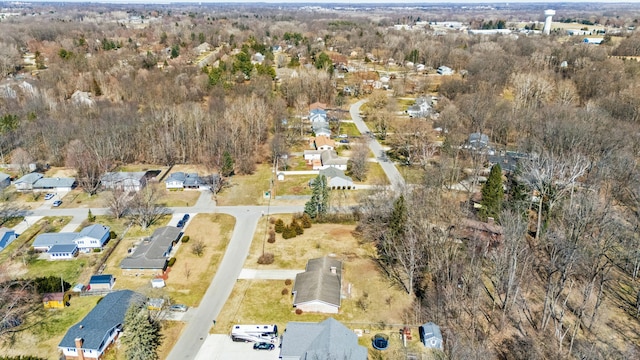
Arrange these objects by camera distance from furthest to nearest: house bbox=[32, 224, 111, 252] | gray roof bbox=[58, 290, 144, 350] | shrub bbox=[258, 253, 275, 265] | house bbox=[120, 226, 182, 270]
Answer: house bbox=[32, 224, 111, 252] < shrub bbox=[258, 253, 275, 265] < house bbox=[120, 226, 182, 270] < gray roof bbox=[58, 290, 144, 350]

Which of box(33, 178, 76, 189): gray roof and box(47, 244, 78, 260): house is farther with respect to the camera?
box(33, 178, 76, 189): gray roof

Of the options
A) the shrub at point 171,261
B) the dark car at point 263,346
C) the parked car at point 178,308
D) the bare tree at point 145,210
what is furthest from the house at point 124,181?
the dark car at point 263,346

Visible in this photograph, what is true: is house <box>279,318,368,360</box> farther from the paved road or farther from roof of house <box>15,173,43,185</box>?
roof of house <box>15,173,43,185</box>

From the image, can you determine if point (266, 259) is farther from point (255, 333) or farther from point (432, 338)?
point (432, 338)

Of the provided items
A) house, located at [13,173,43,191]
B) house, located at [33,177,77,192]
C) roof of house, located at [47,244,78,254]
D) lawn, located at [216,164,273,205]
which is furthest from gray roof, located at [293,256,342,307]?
house, located at [13,173,43,191]

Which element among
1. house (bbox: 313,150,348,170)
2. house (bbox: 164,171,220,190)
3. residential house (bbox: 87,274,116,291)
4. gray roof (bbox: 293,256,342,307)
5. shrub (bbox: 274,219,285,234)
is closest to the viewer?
gray roof (bbox: 293,256,342,307)

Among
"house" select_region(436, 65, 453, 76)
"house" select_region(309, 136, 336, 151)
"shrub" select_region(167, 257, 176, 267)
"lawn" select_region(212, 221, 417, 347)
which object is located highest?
"house" select_region(436, 65, 453, 76)
